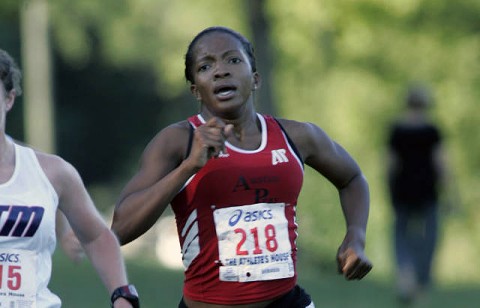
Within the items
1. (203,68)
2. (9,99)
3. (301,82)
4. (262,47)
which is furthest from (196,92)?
(301,82)

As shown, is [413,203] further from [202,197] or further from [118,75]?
[118,75]

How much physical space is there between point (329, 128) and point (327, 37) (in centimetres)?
253

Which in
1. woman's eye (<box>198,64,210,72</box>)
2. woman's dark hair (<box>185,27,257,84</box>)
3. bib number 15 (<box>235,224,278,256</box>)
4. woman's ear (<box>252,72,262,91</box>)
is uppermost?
woman's dark hair (<box>185,27,257,84</box>)

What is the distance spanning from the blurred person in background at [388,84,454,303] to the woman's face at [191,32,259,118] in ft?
23.4

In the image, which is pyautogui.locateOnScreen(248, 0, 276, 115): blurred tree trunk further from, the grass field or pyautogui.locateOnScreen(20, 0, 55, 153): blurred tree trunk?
pyautogui.locateOnScreen(20, 0, 55, 153): blurred tree trunk

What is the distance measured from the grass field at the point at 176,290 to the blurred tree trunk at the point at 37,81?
20814 mm

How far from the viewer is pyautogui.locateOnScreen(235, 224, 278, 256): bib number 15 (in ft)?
22.2

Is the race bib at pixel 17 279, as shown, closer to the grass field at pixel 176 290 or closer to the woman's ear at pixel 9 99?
the woman's ear at pixel 9 99

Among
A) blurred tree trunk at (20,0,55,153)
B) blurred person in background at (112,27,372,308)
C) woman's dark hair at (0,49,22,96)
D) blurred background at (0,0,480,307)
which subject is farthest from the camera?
blurred tree trunk at (20,0,55,153)

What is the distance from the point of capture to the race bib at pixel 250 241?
22.1ft

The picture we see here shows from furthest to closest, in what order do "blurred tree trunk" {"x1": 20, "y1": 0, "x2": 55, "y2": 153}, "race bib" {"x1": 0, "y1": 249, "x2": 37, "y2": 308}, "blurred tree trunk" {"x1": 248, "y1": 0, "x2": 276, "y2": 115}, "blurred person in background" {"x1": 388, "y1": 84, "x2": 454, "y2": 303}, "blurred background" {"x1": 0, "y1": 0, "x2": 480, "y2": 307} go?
1. "blurred tree trunk" {"x1": 20, "y1": 0, "x2": 55, "y2": 153}
2. "blurred background" {"x1": 0, "y1": 0, "x2": 480, "y2": 307}
3. "blurred tree trunk" {"x1": 248, "y1": 0, "x2": 276, "y2": 115}
4. "blurred person in background" {"x1": 388, "y1": 84, "x2": 454, "y2": 303}
5. "race bib" {"x1": 0, "y1": 249, "x2": 37, "y2": 308}

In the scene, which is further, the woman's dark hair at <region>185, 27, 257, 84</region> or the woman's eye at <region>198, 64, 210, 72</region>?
the woman's dark hair at <region>185, 27, 257, 84</region>

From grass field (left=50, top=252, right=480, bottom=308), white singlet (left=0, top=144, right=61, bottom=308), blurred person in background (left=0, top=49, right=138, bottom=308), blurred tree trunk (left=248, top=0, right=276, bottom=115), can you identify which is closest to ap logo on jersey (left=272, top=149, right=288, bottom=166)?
blurred person in background (left=0, top=49, right=138, bottom=308)

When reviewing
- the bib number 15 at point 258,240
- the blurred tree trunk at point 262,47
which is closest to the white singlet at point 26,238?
the bib number 15 at point 258,240
